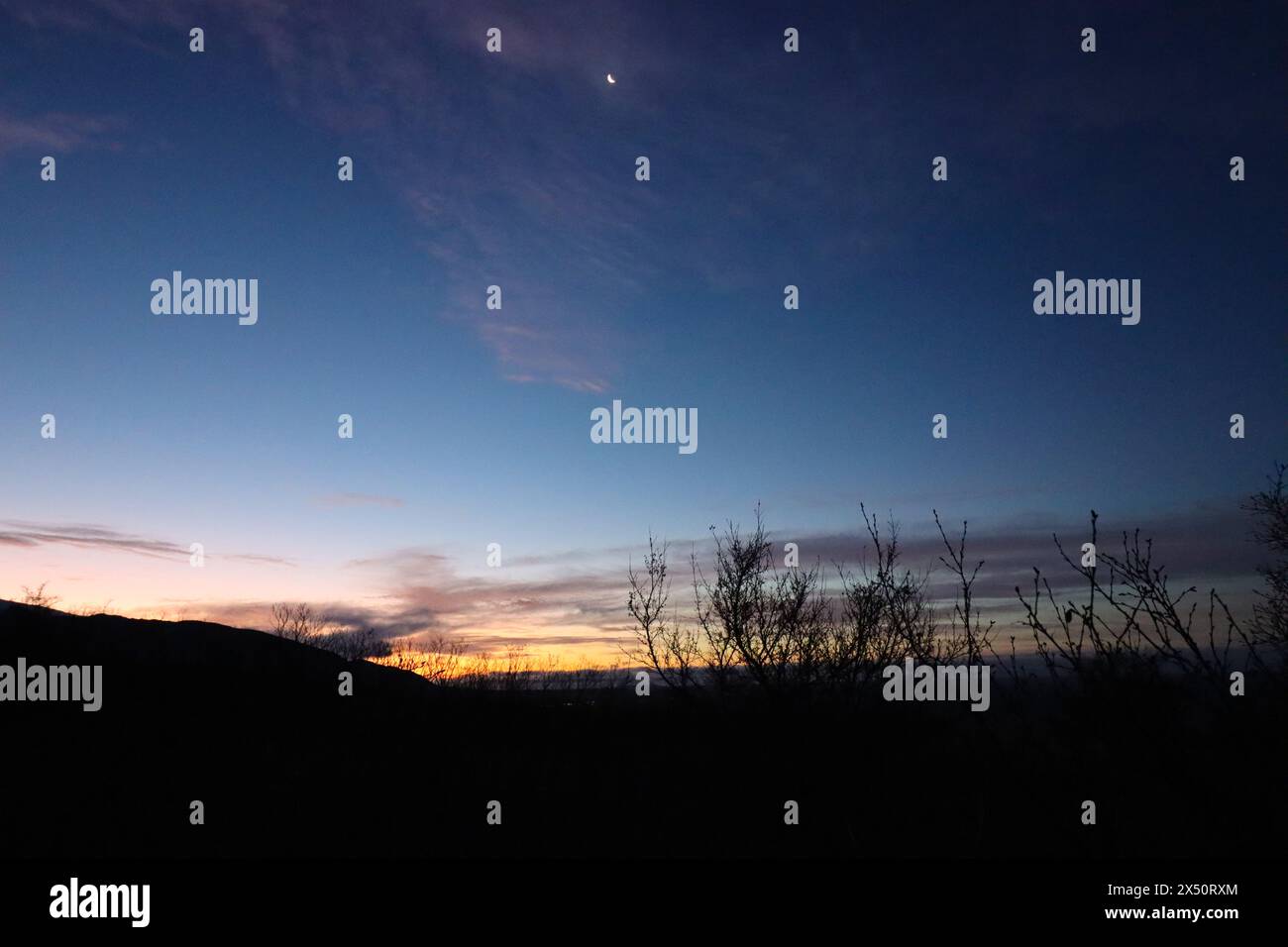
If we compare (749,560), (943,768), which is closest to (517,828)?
(749,560)

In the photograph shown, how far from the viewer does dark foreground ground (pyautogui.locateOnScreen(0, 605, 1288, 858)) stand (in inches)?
138

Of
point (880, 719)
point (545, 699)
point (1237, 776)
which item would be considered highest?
point (1237, 776)

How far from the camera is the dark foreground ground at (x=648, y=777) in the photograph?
3498 mm

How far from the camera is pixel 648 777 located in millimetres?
21281

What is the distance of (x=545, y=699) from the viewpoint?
32.2 m

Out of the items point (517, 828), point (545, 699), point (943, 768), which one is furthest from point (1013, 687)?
point (545, 699)

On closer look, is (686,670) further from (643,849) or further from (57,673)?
(57,673)
